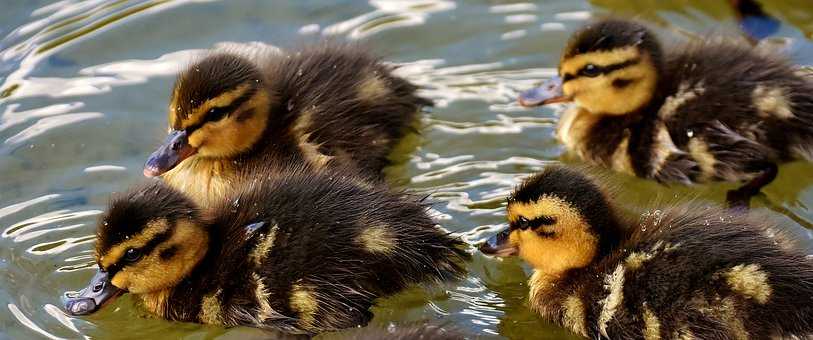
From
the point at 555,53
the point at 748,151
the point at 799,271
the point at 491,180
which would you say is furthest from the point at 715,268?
the point at 555,53

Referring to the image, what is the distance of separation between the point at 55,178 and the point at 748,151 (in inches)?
81.1

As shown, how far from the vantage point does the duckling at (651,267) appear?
292 centimetres

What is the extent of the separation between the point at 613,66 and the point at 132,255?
4.94ft

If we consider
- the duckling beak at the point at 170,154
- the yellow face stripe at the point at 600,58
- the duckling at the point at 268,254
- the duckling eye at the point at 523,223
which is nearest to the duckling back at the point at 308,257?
the duckling at the point at 268,254

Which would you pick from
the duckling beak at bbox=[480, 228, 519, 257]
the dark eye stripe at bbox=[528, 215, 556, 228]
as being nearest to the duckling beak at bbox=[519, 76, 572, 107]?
the duckling beak at bbox=[480, 228, 519, 257]

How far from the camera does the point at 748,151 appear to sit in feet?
12.4

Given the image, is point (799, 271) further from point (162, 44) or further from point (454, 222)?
point (162, 44)

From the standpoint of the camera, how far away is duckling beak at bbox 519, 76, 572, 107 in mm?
4094

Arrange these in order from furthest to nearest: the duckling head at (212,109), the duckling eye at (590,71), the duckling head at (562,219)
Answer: the duckling eye at (590,71)
the duckling head at (212,109)
the duckling head at (562,219)

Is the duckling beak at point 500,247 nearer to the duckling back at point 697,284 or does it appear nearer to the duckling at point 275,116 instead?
the duckling back at point 697,284

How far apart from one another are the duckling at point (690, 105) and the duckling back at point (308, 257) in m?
0.85

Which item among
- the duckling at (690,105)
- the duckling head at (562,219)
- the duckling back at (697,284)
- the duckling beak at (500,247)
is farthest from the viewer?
the duckling at (690,105)

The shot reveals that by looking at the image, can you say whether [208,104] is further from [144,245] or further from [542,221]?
[542,221]

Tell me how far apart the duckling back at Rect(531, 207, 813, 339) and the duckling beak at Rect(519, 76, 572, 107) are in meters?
0.95
